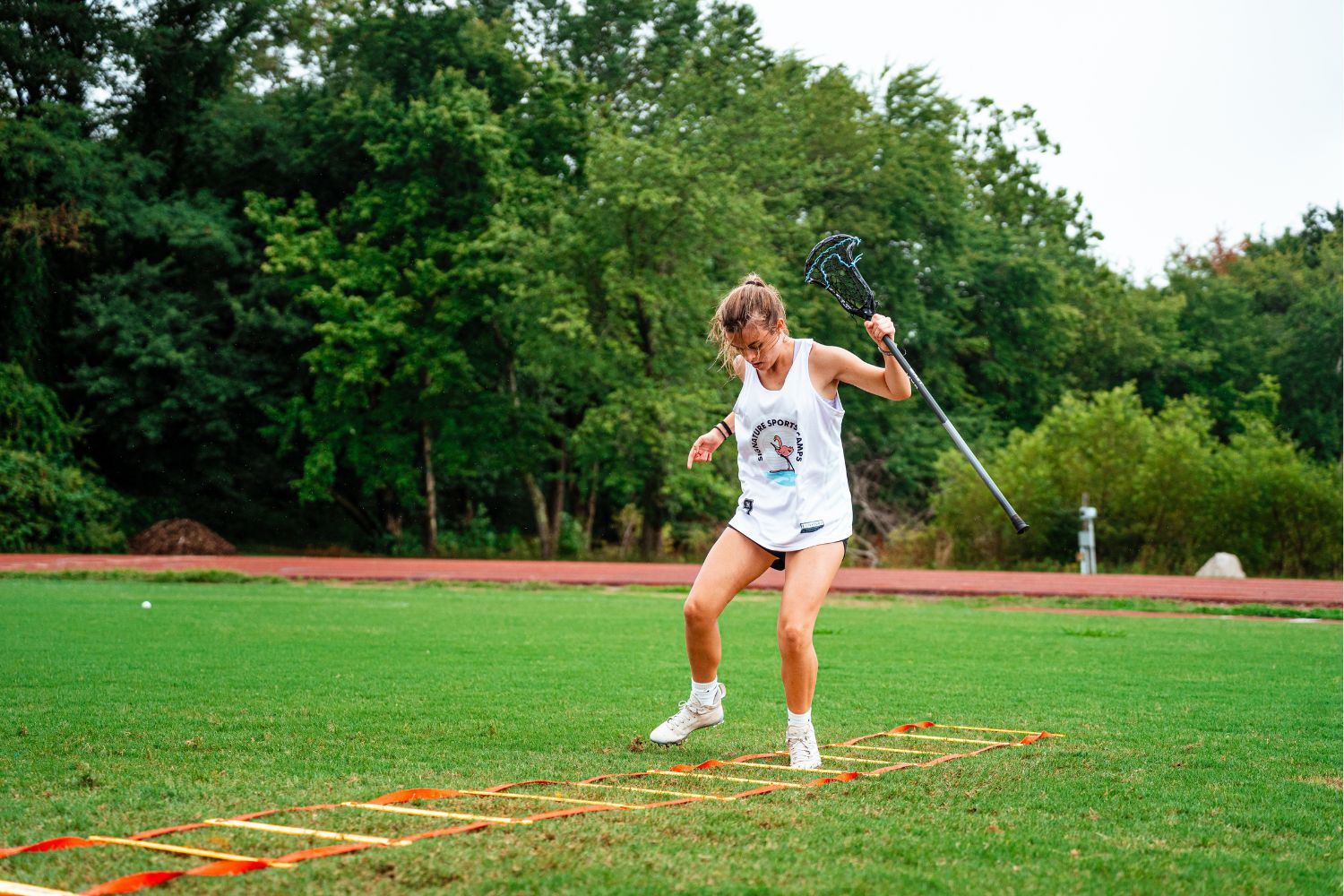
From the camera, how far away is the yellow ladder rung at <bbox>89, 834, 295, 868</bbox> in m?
3.88

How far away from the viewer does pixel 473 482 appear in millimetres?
37688

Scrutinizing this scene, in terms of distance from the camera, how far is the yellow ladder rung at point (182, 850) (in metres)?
3.88

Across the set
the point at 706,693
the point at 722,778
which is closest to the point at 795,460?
the point at 706,693

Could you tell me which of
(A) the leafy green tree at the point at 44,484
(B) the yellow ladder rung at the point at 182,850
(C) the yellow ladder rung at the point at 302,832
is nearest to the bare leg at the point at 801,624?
(C) the yellow ladder rung at the point at 302,832

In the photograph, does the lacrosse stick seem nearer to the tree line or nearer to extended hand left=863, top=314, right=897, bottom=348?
extended hand left=863, top=314, right=897, bottom=348

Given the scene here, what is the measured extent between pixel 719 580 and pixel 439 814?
212 cm

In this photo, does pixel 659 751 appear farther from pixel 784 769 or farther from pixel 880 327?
pixel 880 327

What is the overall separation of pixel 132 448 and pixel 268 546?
14.3ft

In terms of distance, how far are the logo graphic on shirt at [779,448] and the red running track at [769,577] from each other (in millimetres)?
14230

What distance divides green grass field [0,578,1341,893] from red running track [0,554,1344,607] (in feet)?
20.8

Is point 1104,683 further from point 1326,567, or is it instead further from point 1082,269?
point 1082,269

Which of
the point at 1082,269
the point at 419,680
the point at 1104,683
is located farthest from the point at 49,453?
the point at 1082,269

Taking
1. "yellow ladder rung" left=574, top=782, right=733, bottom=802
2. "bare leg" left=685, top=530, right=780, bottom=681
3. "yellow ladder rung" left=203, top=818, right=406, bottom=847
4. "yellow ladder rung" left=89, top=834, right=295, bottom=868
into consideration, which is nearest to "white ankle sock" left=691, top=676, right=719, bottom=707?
"bare leg" left=685, top=530, right=780, bottom=681

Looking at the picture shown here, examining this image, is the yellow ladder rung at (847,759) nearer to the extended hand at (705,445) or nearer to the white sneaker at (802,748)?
the white sneaker at (802,748)
